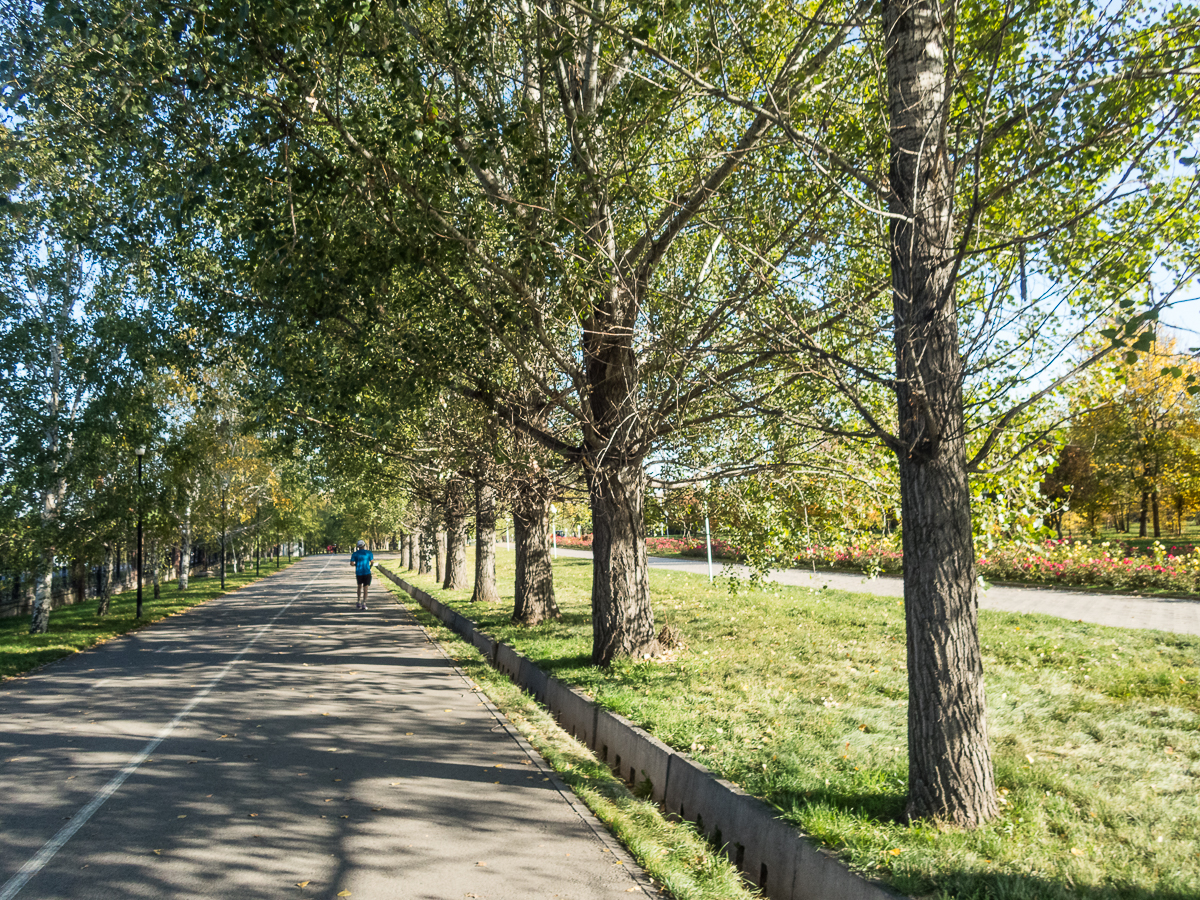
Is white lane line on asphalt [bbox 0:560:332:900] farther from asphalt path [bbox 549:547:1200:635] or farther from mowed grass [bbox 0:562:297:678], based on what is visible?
asphalt path [bbox 549:547:1200:635]

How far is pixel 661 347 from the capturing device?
8109 mm

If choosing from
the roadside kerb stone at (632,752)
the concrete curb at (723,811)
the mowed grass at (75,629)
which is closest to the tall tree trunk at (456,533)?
the mowed grass at (75,629)

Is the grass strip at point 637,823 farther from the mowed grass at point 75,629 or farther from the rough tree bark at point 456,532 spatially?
the rough tree bark at point 456,532

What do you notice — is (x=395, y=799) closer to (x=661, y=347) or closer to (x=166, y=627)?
(x=661, y=347)

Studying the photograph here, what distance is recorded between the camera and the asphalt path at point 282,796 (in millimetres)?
4961

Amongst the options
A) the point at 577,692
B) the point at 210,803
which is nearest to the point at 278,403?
the point at 577,692

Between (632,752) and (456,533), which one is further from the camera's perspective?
(456,533)

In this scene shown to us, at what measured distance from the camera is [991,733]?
700 cm

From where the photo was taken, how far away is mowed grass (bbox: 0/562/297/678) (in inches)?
599

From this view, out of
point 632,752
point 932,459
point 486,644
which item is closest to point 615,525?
point 632,752

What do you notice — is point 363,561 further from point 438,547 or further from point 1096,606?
point 1096,606

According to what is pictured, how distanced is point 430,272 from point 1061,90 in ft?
23.7

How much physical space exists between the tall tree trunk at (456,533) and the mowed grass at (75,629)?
27.0 feet

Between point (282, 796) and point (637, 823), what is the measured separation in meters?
2.73
